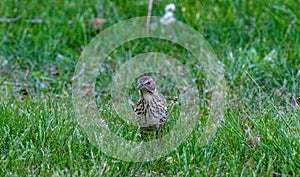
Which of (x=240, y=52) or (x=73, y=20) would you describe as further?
(x=73, y=20)

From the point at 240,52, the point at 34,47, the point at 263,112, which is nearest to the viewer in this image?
the point at 263,112

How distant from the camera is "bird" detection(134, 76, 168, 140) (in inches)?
175

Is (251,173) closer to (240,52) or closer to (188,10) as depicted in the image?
(240,52)

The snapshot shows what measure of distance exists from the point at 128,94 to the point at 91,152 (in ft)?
5.76

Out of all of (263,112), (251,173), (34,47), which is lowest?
(251,173)

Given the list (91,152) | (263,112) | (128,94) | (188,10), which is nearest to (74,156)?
(91,152)

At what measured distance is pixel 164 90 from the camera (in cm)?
594

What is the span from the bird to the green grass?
9cm

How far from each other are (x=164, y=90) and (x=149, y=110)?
1524mm

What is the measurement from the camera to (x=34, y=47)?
6.73m

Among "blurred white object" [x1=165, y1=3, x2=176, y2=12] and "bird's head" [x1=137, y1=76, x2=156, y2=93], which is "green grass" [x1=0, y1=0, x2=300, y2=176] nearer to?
"blurred white object" [x1=165, y1=3, x2=176, y2=12]

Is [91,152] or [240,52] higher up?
[240,52]

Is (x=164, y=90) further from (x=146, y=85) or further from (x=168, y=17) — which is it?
(x=146, y=85)

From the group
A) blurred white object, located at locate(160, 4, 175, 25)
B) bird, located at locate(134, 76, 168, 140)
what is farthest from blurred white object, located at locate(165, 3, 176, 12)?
bird, located at locate(134, 76, 168, 140)
